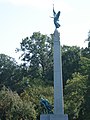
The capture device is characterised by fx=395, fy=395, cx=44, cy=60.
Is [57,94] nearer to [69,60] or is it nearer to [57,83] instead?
[57,83]

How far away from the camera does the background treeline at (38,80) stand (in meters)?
41.8

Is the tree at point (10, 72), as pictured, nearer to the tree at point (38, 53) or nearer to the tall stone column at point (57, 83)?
the tree at point (38, 53)

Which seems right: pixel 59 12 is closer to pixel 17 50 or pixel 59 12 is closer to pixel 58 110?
pixel 58 110

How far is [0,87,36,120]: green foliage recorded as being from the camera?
41.8 meters

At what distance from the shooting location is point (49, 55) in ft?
214

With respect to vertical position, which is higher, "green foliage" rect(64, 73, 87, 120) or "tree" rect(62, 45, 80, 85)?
"tree" rect(62, 45, 80, 85)

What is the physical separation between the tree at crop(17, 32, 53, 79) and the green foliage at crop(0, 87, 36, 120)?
21.0 metres

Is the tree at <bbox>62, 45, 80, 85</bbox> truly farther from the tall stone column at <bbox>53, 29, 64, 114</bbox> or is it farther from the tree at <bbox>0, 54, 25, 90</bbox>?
the tall stone column at <bbox>53, 29, 64, 114</bbox>

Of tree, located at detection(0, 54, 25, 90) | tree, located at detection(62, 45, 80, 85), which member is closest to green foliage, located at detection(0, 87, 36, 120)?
tree, located at detection(62, 45, 80, 85)

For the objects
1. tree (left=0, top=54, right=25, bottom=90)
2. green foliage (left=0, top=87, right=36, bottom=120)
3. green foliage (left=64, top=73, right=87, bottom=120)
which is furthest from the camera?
tree (left=0, top=54, right=25, bottom=90)

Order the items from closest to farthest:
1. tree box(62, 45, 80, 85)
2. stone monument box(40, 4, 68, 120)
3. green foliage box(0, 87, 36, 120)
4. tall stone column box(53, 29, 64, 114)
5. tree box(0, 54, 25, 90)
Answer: stone monument box(40, 4, 68, 120) < tall stone column box(53, 29, 64, 114) < green foliage box(0, 87, 36, 120) < tree box(62, 45, 80, 85) < tree box(0, 54, 25, 90)

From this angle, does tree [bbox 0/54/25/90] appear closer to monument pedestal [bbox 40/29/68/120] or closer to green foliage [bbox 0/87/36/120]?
green foliage [bbox 0/87/36/120]

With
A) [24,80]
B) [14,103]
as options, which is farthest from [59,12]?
[24,80]

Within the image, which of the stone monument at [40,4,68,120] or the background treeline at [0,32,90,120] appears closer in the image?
the stone monument at [40,4,68,120]
